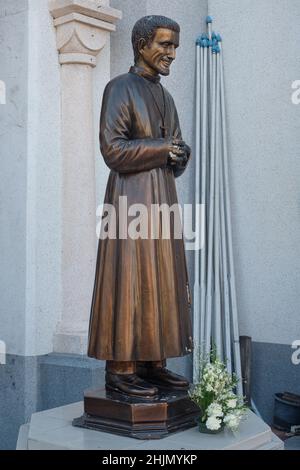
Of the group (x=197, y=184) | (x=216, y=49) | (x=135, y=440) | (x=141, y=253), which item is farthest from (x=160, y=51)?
(x=216, y=49)

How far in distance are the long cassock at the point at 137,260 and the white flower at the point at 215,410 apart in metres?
0.28

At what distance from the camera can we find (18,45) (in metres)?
4.55

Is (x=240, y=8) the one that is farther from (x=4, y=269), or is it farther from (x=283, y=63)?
(x=4, y=269)

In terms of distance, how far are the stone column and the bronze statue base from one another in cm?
170

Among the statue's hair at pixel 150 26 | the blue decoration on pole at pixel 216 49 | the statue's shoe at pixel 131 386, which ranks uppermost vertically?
the blue decoration on pole at pixel 216 49

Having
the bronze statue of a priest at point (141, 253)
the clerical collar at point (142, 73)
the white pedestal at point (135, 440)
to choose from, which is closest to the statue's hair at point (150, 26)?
the bronze statue of a priest at point (141, 253)

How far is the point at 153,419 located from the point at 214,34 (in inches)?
147

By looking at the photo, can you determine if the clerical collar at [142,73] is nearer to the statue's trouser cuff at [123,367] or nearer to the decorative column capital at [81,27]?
the statue's trouser cuff at [123,367]

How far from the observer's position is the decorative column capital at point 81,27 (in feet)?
14.9

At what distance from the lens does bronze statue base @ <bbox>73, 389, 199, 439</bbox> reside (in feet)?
9.18

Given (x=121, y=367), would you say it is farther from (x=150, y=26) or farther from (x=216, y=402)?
(x=150, y=26)

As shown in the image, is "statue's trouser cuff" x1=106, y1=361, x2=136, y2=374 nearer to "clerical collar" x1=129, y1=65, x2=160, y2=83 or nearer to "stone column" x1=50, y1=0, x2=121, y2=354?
"clerical collar" x1=129, y1=65, x2=160, y2=83

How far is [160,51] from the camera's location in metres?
3.01
